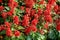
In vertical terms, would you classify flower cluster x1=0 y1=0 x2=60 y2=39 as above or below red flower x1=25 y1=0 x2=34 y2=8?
below

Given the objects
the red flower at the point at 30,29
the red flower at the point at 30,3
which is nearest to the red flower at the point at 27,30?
the red flower at the point at 30,29

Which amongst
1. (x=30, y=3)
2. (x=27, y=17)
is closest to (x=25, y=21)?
(x=27, y=17)

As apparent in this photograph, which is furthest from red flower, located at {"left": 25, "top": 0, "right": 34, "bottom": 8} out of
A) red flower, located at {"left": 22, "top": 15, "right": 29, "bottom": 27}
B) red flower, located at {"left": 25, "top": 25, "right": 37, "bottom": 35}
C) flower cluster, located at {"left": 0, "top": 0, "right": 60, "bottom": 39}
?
red flower, located at {"left": 25, "top": 25, "right": 37, "bottom": 35}

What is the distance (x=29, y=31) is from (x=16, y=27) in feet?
0.83

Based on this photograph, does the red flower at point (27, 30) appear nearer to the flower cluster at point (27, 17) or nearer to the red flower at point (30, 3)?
the flower cluster at point (27, 17)

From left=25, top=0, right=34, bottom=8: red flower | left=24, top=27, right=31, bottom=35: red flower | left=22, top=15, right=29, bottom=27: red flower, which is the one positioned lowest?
left=24, top=27, right=31, bottom=35: red flower

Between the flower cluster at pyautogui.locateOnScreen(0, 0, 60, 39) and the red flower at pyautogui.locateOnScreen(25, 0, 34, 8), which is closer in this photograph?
the flower cluster at pyautogui.locateOnScreen(0, 0, 60, 39)

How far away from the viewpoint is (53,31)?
4.19 m

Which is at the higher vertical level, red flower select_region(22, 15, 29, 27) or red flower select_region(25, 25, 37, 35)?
red flower select_region(22, 15, 29, 27)

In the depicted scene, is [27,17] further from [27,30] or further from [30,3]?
[30,3]

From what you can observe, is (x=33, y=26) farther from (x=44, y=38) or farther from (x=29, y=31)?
(x=44, y=38)

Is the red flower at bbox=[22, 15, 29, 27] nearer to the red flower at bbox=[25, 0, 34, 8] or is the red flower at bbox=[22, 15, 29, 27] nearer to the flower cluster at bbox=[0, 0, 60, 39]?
the flower cluster at bbox=[0, 0, 60, 39]

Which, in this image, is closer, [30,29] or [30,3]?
[30,29]

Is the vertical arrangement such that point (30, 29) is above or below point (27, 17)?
below
